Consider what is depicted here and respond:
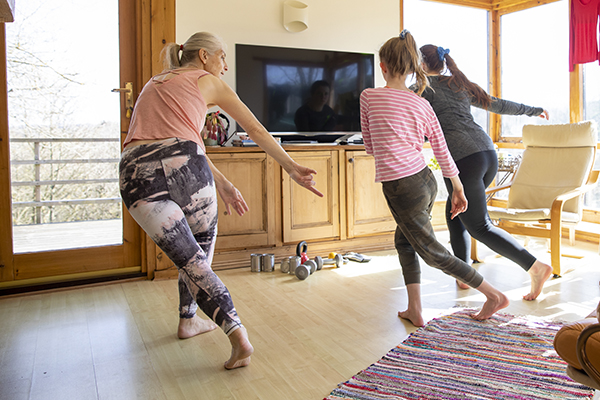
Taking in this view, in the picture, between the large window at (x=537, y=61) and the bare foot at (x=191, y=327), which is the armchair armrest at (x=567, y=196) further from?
the bare foot at (x=191, y=327)

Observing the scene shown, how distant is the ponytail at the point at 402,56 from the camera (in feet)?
6.48

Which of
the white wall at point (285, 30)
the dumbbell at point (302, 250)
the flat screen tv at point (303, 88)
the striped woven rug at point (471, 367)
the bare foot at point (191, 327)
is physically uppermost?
the white wall at point (285, 30)

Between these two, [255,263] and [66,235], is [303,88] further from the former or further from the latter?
[66,235]

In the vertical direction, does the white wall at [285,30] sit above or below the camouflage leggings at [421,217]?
above

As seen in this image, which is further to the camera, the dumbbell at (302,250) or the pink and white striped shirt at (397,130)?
the dumbbell at (302,250)

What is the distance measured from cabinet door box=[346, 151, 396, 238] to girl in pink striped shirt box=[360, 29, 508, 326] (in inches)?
68.8

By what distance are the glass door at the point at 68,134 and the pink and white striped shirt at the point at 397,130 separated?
6.17 feet

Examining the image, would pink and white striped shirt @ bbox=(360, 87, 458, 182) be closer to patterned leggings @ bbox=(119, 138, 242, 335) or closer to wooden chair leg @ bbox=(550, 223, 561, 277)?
patterned leggings @ bbox=(119, 138, 242, 335)

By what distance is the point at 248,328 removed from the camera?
2.25 m

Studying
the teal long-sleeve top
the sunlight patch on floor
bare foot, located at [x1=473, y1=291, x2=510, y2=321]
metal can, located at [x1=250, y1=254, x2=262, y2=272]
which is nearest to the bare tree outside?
metal can, located at [x1=250, y1=254, x2=262, y2=272]

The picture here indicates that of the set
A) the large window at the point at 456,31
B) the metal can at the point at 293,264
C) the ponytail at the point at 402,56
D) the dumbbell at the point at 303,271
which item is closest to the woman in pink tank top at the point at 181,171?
the ponytail at the point at 402,56

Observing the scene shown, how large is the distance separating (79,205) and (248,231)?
114cm

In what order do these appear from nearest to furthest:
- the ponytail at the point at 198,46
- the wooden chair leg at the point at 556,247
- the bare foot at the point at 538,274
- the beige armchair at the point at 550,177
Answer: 1. the ponytail at the point at 198,46
2. the bare foot at the point at 538,274
3. the wooden chair leg at the point at 556,247
4. the beige armchair at the point at 550,177

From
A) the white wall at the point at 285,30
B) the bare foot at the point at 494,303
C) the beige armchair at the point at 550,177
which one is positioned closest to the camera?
the bare foot at the point at 494,303
